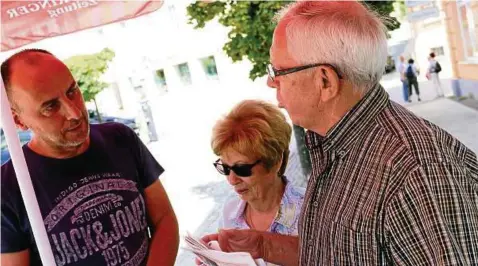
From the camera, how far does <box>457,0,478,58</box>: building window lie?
1169 cm

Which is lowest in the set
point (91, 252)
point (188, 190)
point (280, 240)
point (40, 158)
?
point (188, 190)

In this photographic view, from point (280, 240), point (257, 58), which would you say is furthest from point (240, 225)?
point (257, 58)

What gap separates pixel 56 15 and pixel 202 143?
34.2 ft

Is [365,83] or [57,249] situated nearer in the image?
[365,83]

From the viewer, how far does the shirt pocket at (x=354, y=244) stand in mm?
1200

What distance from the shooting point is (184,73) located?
2477 centimetres

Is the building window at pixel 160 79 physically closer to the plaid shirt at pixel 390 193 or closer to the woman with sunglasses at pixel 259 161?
the woman with sunglasses at pixel 259 161

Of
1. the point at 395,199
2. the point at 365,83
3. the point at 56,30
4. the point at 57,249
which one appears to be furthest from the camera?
the point at 56,30

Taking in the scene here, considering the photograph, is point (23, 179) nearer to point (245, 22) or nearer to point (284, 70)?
point (284, 70)

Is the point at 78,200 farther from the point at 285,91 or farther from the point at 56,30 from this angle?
the point at 56,30

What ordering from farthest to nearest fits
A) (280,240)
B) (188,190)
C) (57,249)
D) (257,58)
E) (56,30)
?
(188,190) → (257,58) → (56,30) → (280,240) → (57,249)

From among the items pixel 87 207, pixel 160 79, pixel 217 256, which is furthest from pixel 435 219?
pixel 160 79

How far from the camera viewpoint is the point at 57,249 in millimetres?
1755

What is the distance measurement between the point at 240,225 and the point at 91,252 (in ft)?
2.08
